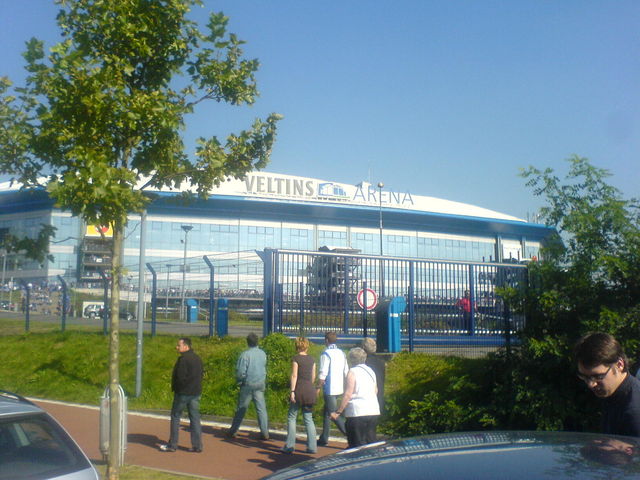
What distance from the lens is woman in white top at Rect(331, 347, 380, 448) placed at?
7.51m

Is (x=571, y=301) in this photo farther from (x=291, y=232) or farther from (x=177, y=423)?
(x=291, y=232)

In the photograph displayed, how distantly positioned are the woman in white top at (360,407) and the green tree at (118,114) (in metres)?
2.57

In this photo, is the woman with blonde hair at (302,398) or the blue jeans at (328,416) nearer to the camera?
the woman with blonde hair at (302,398)

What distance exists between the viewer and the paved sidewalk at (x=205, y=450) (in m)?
8.22

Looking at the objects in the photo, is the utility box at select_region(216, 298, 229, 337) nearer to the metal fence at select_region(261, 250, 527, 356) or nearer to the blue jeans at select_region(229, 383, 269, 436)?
the metal fence at select_region(261, 250, 527, 356)

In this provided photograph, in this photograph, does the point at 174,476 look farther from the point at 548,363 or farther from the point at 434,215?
the point at 434,215

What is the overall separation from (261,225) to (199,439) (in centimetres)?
4682

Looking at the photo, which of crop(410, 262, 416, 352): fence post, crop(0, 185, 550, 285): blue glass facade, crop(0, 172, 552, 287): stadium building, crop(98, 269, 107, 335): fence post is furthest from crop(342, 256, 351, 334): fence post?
crop(0, 185, 550, 285): blue glass facade

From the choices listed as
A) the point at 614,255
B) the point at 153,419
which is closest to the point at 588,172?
the point at 614,255

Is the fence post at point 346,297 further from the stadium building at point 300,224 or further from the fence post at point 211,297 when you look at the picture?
the stadium building at point 300,224

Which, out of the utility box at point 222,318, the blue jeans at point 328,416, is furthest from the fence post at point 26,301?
the blue jeans at point 328,416

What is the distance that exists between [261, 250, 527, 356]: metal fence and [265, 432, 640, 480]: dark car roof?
10.2 meters

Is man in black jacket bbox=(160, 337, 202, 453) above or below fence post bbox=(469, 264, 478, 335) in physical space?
below

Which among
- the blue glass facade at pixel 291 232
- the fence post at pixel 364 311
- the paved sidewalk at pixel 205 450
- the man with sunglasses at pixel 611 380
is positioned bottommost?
the paved sidewalk at pixel 205 450
